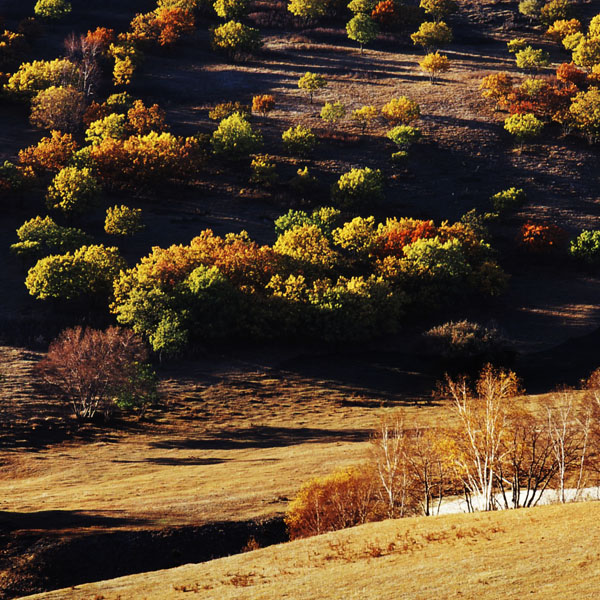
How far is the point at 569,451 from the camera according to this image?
5738 centimetres

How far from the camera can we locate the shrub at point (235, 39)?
577 feet

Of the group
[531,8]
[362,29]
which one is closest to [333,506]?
[362,29]

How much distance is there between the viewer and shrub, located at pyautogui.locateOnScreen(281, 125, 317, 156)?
136125 millimetres

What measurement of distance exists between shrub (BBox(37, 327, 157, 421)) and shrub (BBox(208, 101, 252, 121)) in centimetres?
7706

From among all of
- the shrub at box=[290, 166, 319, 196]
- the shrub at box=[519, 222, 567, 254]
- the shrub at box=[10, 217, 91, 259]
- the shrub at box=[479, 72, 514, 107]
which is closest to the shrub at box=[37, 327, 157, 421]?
the shrub at box=[10, 217, 91, 259]

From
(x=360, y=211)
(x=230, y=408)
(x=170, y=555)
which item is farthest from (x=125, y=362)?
(x=360, y=211)

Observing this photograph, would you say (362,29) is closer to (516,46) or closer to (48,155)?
(516,46)

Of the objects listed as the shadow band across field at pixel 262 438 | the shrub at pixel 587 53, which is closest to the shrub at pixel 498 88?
the shrub at pixel 587 53

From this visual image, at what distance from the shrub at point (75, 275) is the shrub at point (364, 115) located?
213 ft

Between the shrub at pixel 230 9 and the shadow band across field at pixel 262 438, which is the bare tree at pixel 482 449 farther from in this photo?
the shrub at pixel 230 9

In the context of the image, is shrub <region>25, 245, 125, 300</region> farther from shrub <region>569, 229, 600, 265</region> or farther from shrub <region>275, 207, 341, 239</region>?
shrub <region>569, 229, 600, 265</region>

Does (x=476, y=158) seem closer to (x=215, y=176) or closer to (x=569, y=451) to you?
(x=215, y=176)

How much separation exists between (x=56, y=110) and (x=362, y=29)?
74722mm

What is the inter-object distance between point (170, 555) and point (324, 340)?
47.8 metres
